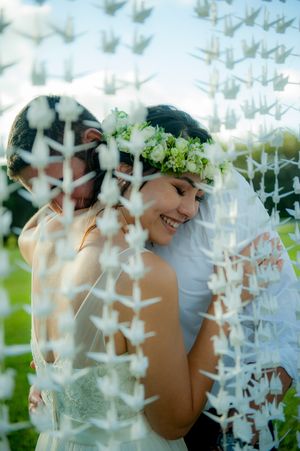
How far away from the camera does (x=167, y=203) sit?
2242 millimetres

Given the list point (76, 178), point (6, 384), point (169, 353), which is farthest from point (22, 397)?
point (6, 384)

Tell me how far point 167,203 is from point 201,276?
48cm

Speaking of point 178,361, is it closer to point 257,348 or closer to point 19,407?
point 257,348

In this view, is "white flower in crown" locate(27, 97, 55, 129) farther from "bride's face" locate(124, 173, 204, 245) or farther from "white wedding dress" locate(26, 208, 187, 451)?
"bride's face" locate(124, 173, 204, 245)

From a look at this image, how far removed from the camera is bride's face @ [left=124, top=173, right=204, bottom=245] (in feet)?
7.39

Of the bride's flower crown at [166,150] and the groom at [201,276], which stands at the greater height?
the bride's flower crown at [166,150]

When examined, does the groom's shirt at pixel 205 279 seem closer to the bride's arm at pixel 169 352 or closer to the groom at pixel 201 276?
the groom at pixel 201 276

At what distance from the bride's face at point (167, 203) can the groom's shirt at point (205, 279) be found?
21 cm

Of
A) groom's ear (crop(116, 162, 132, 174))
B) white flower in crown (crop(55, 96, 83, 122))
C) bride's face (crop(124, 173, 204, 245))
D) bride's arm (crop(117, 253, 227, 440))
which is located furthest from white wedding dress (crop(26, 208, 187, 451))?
white flower in crown (crop(55, 96, 83, 122))

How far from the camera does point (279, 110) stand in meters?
1.90

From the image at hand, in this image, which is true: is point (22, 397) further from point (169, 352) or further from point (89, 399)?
point (169, 352)

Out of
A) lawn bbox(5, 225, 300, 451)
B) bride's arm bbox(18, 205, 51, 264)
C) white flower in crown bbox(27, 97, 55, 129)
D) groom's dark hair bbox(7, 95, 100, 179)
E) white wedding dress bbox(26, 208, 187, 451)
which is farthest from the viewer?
lawn bbox(5, 225, 300, 451)

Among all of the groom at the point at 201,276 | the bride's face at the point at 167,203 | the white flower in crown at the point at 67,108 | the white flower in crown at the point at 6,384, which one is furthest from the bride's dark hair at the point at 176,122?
the white flower in crown at the point at 6,384

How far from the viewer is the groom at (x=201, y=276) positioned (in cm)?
238
